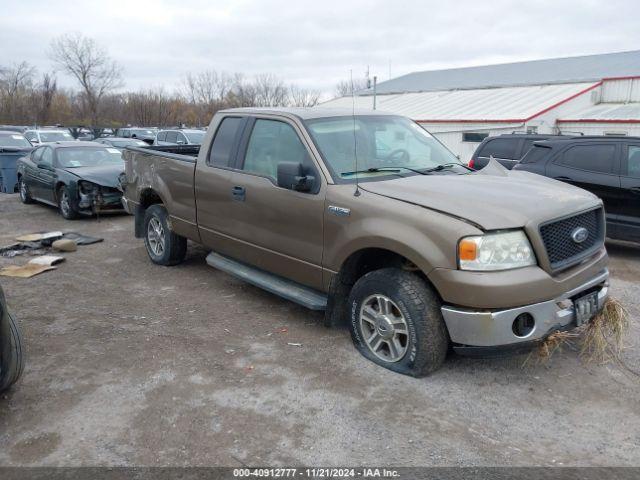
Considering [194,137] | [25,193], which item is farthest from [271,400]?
[194,137]

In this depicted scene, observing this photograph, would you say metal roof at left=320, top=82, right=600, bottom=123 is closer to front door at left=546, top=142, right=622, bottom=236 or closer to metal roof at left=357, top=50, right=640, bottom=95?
metal roof at left=357, top=50, right=640, bottom=95

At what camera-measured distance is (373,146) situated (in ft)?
15.6

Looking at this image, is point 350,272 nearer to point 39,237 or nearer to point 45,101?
point 39,237

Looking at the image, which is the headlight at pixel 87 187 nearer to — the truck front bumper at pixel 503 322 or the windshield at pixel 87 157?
the windshield at pixel 87 157

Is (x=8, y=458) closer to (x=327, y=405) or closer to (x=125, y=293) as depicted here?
(x=327, y=405)

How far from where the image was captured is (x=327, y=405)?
362 centimetres

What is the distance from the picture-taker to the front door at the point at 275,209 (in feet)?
14.6

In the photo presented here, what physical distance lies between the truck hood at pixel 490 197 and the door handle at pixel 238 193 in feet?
4.58

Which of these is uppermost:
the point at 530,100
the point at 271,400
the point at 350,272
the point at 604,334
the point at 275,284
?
the point at 530,100

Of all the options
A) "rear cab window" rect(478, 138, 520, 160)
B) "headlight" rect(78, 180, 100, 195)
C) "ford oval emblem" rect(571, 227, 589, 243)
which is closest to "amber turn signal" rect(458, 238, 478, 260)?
"ford oval emblem" rect(571, 227, 589, 243)

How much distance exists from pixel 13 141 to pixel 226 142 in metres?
12.7

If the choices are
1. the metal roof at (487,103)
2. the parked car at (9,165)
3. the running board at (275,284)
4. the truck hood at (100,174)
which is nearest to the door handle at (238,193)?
the running board at (275,284)

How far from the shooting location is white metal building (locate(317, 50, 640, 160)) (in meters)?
21.4

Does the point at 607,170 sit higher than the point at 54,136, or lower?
lower
